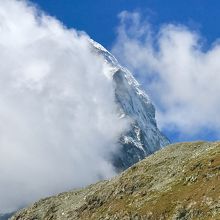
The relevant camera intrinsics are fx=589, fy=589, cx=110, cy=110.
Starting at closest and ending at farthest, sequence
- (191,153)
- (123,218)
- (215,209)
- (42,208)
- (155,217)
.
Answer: (215,209) < (155,217) < (123,218) < (191,153) < (42,208)

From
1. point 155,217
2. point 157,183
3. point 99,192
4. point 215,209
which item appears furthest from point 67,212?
point 215,209

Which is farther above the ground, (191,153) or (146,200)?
(191,153)

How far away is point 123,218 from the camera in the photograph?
125 metres

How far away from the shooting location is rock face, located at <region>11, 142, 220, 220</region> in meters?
113

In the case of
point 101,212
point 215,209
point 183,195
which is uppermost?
point 101,212

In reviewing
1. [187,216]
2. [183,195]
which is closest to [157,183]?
[183,195]

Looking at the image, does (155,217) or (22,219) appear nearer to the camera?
(155,217)

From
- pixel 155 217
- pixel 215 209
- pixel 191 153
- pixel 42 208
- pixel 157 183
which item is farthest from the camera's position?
pixel 42 208

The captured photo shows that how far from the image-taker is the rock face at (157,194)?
113012 millimetres

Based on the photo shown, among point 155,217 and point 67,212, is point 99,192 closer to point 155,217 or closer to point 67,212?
point 67,212

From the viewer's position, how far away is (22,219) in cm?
16638

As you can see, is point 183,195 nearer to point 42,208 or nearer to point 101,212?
point 101,212

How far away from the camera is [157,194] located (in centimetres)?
12650

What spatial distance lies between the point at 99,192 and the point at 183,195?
1457 inches
